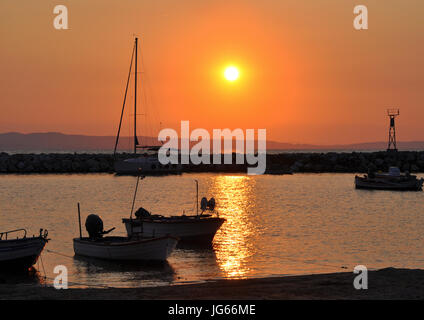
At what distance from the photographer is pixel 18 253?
2361 cm

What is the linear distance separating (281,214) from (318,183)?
38908 mm

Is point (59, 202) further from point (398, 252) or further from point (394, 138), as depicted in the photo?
point (394, 138)

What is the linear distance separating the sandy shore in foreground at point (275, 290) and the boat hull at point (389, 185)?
56.0m

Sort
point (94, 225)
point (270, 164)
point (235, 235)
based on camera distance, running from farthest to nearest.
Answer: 1. point (270, 164)
2. point (235, 235)
3. point (94, 225)

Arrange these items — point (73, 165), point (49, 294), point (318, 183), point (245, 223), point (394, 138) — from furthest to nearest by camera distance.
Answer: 1. point (394, 138)
2. point (73, 165)
3. point (318, 183)
4. point (245, 223)
5. point (49, 294)

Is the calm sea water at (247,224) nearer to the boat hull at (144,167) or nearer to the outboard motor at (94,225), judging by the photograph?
the outboard motor at (94,225)

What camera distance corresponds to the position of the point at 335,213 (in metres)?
51.0

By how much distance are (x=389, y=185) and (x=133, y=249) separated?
177 feet

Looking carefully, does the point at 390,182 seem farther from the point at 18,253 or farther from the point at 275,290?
the point at 275,290

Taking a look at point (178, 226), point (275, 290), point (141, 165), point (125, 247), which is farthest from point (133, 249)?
point (141, 165)

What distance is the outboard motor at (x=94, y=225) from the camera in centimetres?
2664

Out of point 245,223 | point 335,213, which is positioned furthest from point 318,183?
point 245,223

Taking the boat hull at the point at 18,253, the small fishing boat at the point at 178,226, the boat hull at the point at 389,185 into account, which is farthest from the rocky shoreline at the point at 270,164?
the boat hull at the point at 18,253

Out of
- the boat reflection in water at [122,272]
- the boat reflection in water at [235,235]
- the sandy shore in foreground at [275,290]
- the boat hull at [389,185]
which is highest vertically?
the sandy shore in foreground at [275,290]
